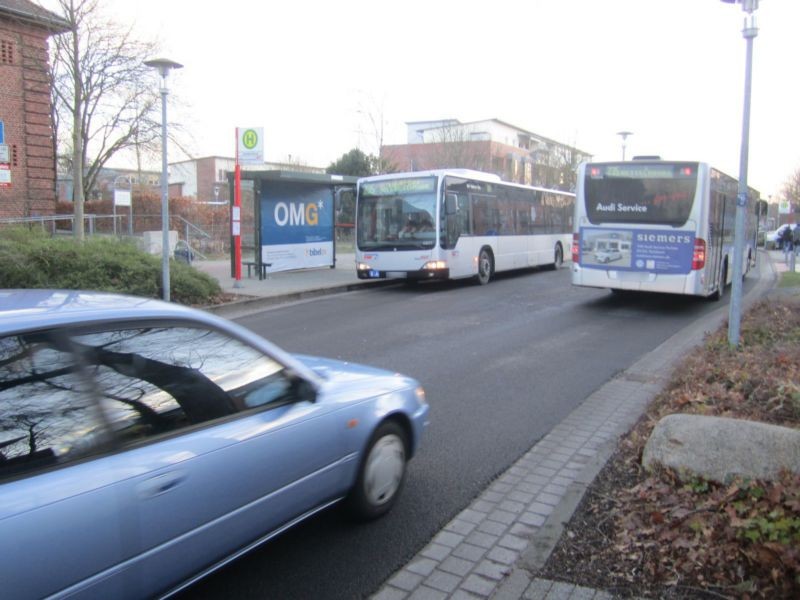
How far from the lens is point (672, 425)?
179 inches

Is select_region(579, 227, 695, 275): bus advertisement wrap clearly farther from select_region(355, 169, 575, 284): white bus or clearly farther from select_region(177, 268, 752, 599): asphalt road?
select_region(355, 169, 575, 284): white bus

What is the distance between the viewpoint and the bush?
12375 millimetres

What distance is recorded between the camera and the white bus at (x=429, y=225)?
16781 millimetres

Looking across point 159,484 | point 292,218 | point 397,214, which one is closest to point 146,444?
point 159,484

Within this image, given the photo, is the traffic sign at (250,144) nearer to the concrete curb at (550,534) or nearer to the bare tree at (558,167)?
the concrete curb at (550,534)

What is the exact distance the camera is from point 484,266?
19.2 meters

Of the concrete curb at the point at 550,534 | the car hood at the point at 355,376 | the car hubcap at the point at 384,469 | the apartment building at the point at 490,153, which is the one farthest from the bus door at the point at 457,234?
the apartment building at the point at 490,153

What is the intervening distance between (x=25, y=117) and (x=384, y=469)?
2765 cm

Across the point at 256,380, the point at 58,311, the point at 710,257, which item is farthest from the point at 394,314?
the point at 58,311

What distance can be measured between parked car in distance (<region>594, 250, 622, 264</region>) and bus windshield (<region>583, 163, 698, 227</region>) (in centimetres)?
61

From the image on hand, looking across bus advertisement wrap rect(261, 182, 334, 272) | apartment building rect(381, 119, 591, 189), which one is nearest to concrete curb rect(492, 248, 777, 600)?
bus advertisement wrap rect(261, 182, 334, 272)

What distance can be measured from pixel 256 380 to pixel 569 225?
24570 millimetres

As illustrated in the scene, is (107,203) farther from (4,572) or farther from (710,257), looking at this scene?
(4,572)

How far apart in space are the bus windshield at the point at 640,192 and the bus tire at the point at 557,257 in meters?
11.0
